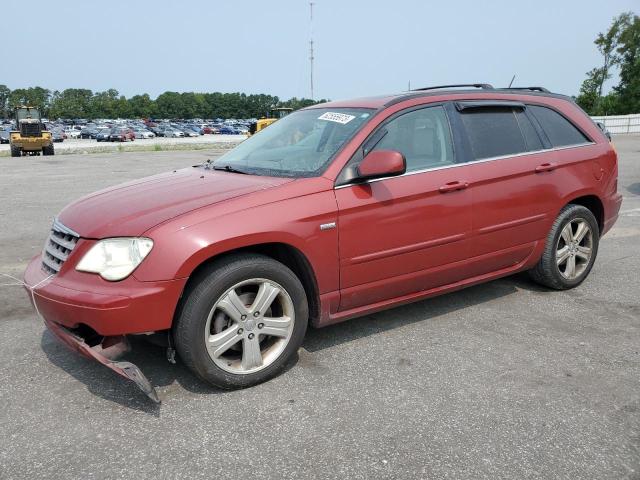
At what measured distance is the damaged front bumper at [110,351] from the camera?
2852 millimetres

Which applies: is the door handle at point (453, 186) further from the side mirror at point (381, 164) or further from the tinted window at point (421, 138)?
the side mirror at point (381, 164)

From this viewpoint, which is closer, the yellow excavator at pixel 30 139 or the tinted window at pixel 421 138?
the tinted window at pixel 421 138

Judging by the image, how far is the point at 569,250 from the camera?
493 centimetres

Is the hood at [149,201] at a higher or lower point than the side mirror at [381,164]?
lower

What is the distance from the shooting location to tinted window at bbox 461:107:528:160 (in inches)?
168

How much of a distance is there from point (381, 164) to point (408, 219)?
1.61 feet

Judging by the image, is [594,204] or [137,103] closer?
[594,204]

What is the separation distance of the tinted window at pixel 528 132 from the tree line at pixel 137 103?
145806 millimetres

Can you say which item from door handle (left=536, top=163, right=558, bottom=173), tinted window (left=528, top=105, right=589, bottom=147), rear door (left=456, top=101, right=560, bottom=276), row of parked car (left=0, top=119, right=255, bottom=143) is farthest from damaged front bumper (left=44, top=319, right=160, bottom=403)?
row of parked car (left=0, top=119, right=255, bottom=143)

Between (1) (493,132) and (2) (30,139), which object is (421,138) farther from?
(2) (30,139)

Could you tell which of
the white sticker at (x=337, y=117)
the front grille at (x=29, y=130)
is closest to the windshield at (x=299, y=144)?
the white sticker at (x=337, y=117)

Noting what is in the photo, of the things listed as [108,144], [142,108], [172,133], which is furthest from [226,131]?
[142,108]

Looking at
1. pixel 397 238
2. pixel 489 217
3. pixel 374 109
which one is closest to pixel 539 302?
pixel 489 217

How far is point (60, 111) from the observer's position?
489 feet
